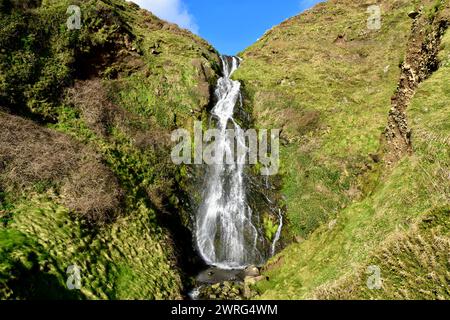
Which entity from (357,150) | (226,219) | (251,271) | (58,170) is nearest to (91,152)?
(58,170)

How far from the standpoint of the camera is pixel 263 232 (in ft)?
64.0

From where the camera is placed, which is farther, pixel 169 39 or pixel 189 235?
pixel 169 39

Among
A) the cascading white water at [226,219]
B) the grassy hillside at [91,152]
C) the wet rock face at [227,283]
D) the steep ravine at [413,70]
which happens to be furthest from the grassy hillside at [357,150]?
the grassy hillside at [91,152]

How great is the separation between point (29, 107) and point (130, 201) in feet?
27.0

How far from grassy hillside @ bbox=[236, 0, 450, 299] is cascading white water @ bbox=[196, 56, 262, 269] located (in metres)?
2.59

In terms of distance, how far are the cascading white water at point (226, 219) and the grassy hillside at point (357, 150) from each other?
259cm

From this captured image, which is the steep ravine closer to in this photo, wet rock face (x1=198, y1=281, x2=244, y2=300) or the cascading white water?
wet rock face (x1=198, y1=281, x2=244, y2=300)

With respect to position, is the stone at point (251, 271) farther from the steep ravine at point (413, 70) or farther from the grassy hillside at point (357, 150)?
the steep ravine at point (413, 70)

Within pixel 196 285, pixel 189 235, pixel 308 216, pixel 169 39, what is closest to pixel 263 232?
pixel 308 216

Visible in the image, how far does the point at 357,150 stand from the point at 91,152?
16320mm

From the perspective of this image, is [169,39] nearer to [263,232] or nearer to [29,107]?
[29,107]

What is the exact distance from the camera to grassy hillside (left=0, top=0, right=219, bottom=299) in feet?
36.3

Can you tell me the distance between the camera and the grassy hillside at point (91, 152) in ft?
36.3

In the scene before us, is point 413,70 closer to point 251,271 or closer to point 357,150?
point 357,150
